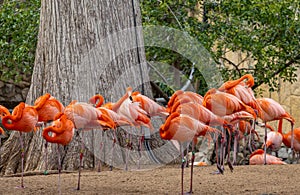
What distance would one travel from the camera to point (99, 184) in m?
4.32

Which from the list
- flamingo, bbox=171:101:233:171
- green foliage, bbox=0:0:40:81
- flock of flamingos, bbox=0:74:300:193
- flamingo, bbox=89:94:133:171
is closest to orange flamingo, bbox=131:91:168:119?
flock of flamingos, bbox=0:74:300:193

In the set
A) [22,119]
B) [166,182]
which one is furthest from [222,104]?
[22,119]

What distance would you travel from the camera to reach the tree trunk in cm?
564

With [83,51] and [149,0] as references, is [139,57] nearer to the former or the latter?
[83,51]

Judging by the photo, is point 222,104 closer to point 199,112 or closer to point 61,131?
point 199,112

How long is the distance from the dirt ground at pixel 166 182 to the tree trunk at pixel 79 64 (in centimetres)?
68

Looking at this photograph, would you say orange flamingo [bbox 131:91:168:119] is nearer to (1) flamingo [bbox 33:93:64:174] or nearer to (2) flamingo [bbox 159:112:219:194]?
(1) flamingo [bbox 33:93:64:174]

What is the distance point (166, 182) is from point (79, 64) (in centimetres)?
176

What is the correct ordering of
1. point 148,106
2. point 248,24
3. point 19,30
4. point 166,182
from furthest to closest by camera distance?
1. point 248,24
2. point 19,30
3. point 148,106
4. point 166,182

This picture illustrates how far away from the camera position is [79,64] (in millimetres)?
5695

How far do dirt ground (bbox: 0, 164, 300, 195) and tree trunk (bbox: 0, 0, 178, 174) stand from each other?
683 mm

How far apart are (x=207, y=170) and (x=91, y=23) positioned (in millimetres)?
1785

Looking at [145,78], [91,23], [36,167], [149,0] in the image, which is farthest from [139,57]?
[149,0]

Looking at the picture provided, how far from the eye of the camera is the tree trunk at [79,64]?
564cm
